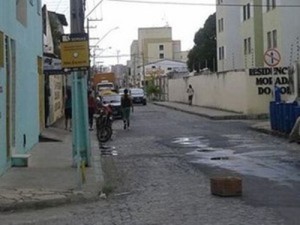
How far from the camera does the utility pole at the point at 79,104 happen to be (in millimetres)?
16328

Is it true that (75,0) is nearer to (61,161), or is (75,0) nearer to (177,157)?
(61,161)

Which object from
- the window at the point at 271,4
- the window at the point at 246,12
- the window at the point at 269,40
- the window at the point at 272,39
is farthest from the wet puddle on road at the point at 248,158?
the window at the point at 246,12

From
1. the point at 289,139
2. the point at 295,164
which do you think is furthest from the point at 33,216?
the point at 289,139

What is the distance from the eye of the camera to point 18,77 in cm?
1786

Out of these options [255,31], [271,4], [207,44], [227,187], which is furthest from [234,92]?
[207,44]

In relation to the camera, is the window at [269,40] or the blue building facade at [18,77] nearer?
the blue building facade at [18,77]

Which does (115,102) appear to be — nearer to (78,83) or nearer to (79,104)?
(79,104)

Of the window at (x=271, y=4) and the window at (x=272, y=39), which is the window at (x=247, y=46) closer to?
the window at (x=272, y=39)

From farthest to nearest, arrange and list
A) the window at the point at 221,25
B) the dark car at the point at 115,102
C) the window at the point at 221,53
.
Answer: the window at the point at 221,25 < the window at the point at 221,53 < the dark car at the point at 115,102

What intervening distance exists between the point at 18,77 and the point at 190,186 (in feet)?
20.8

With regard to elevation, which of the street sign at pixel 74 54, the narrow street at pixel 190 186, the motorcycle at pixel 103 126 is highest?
the street sign at pixel 74 54

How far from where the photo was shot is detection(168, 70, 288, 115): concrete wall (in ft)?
135

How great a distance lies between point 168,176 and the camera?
1527cm

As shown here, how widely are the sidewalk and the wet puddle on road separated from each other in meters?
2.99
